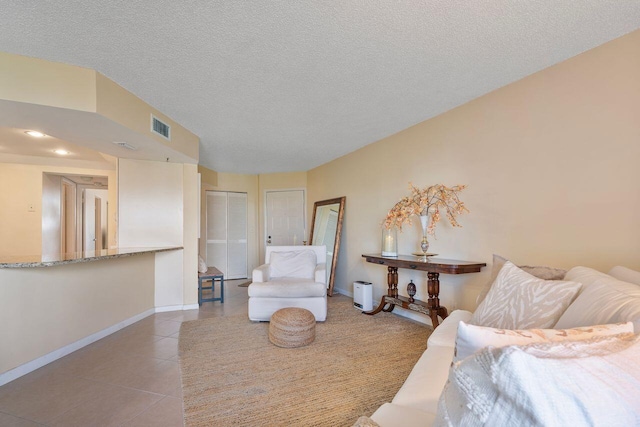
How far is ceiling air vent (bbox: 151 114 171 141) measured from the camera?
10.4 feet

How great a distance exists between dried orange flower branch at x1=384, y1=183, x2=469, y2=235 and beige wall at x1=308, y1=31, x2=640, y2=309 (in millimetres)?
122

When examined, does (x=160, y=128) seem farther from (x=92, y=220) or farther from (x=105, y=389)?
(x=92, y=220)

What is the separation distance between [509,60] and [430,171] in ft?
4.55

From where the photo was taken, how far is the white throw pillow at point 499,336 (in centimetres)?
74

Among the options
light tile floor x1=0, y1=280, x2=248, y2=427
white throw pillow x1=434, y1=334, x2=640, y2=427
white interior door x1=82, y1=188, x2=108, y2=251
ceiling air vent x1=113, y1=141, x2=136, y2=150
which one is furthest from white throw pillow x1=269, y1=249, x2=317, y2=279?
white interior door x1=82, y1=188, x2=108, y2=251

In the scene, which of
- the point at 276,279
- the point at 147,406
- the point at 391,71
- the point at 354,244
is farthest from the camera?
the point at 354,244

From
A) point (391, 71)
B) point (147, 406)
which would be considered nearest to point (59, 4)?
point (391, 71)

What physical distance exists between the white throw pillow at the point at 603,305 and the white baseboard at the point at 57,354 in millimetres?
3541

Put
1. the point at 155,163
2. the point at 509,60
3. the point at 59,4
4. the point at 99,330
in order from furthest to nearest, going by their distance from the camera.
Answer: the point at 155,163 → the point at 99,330 → the point at 509,60 → the point at 59,4

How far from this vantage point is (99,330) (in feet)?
10.2

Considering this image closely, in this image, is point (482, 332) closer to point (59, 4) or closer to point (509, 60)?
point (509, 60)

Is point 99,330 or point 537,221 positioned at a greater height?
point 537,221

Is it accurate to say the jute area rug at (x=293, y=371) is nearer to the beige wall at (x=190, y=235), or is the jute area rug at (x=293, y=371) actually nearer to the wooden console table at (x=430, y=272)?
the wooden console table at (x=430, y=272)

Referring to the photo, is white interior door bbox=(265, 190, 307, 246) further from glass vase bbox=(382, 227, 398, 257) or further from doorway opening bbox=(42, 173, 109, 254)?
doorway opening bbox=(42, 173, 109, 254)
